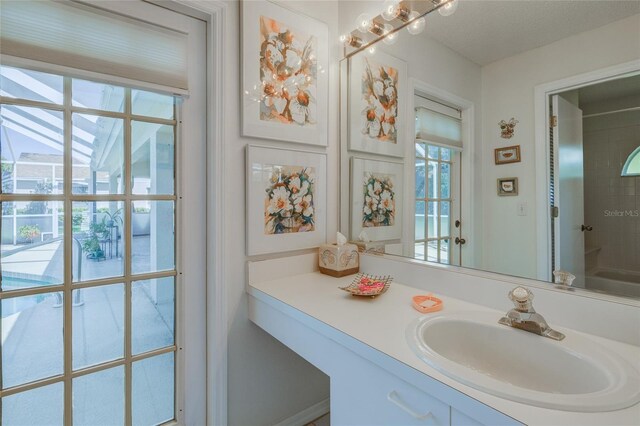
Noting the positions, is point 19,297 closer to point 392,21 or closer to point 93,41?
point 93,41

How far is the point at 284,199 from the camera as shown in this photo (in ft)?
4.93

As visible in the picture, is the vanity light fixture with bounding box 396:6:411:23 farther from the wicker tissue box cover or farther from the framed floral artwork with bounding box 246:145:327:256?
the wicker tissue box cover

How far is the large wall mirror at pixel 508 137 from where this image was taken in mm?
860

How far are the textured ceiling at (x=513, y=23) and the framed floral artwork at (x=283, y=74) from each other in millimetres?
573

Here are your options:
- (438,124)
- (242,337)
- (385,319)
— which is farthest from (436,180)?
(242,337)

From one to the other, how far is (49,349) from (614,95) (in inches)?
79.5

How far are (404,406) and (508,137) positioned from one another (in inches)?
37.1

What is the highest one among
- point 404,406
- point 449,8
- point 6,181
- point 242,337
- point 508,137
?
point 449,8

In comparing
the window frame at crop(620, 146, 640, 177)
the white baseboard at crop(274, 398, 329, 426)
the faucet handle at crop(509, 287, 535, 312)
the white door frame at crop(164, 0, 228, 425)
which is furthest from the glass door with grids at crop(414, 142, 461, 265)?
the white baseboard at crop(274, 398, 329, 426)

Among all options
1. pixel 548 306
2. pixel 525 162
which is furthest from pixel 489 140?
pixel 548 306

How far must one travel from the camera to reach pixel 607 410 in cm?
56

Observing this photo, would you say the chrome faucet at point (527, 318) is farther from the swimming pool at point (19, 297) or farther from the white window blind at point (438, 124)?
the swimming pool at point (19, 297)

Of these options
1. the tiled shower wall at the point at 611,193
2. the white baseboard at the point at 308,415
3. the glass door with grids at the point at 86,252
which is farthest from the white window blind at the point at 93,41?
the white baseboard at the point at 308,415

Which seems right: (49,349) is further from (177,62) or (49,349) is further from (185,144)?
(177,62)
